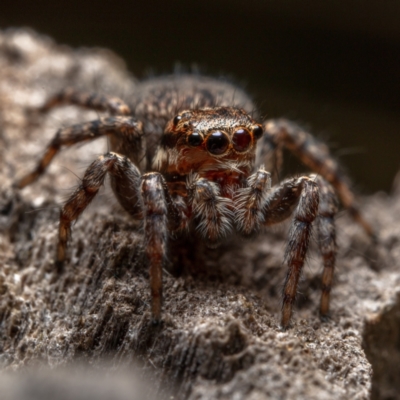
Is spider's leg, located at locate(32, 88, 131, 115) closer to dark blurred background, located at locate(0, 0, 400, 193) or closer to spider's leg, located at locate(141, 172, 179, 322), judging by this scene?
spider's leg, located at locate(141, 172, 179, 322)

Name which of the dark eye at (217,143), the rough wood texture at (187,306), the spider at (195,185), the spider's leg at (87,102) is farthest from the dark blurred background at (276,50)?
the dark eye at (217,143)

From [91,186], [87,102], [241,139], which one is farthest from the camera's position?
[87,102]

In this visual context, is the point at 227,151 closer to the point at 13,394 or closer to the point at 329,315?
the point at 329,315

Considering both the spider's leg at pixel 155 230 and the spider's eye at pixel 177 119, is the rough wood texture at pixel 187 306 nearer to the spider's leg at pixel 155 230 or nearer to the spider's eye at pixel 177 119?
the spider's leg at pixel 155 230

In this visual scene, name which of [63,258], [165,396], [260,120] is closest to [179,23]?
[260,120]

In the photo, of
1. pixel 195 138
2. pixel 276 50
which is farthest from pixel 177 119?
pixel 276 50


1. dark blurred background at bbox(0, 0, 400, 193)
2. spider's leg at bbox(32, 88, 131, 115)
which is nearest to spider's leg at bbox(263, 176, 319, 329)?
spider's leg at bbox(32, 88, 131, 115)

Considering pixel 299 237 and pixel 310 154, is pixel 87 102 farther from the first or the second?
pixel 299 237
